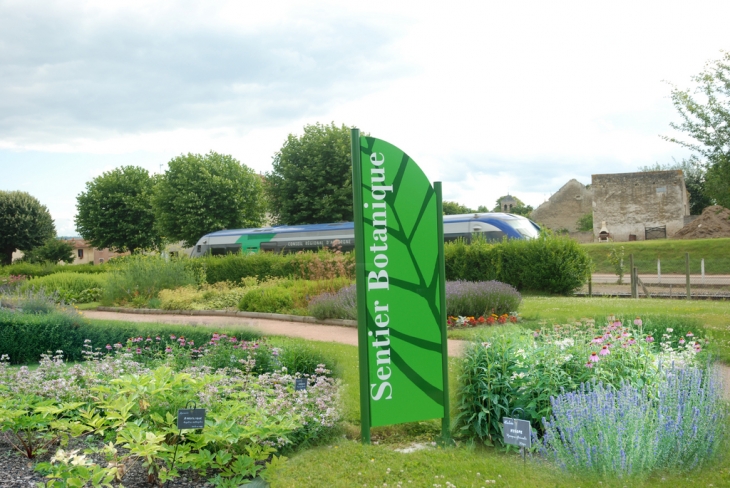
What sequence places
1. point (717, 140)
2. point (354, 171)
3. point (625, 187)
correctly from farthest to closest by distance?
point (625, 187), point (717, 140), point (354, 171)

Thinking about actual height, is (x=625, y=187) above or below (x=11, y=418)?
above

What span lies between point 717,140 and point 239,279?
15.0 meters

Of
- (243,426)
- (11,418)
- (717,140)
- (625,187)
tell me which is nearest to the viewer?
(243,426)

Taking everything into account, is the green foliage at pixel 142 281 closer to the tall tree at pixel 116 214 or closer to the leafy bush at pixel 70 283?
the leafy bush at pixel 70 283

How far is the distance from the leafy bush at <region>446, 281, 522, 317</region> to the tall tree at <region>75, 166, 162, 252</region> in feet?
129

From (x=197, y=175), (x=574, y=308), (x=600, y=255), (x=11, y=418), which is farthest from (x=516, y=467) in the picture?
(x=197, y=175)

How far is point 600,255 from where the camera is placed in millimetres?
33500

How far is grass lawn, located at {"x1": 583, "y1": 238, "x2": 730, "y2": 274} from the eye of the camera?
2939cm

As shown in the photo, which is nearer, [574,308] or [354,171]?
[354,171]

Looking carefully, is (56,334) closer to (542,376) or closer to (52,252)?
(542,376)

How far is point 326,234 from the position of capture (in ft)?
91.6

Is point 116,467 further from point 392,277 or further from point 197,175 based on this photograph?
point 197,175

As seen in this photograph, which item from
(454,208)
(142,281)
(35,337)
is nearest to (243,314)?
(35,337)

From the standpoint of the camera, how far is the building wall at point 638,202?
138ft
